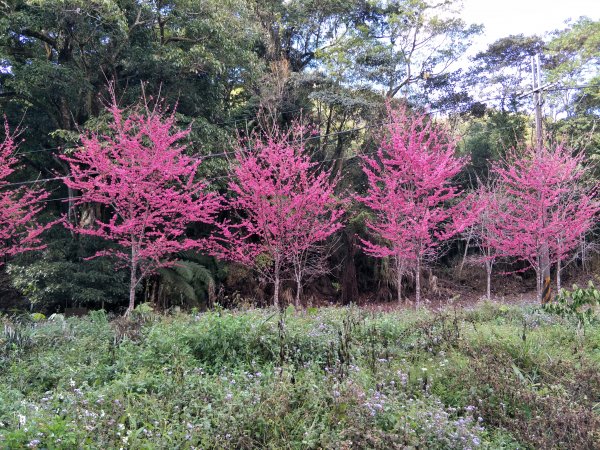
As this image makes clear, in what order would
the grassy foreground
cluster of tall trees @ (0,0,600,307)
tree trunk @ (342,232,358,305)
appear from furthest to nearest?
tree trunk @ (342,232,358,305) < cluster of tall trees @ (0,0,600,307) < the grassy foreground

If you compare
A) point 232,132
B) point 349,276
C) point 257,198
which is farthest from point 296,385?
point 349,276

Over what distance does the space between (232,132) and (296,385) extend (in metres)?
11.6

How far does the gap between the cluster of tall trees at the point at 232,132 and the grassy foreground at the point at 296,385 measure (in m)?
4.38

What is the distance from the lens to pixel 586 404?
11.5ft

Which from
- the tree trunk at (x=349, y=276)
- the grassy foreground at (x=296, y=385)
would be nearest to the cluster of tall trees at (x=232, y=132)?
the tree trunk at (x=349, y=276)

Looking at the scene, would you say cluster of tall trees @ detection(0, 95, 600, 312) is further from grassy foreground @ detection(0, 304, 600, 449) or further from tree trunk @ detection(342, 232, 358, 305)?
tree trunk @ detection(342, 232, 358, 305)

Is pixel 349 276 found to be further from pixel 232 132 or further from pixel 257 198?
pixel 257 198

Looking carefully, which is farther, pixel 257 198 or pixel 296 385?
pixel 257 198

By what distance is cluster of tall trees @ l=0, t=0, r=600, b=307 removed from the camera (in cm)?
1003

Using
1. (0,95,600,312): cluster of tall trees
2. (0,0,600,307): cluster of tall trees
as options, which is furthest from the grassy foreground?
(0,0,600,307): cluster of tall trees

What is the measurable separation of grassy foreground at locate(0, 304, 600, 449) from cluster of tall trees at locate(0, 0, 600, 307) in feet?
14.4

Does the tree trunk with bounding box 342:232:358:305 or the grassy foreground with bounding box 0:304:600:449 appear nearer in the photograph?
the grassy foreground with bounding box 0:304:600:449

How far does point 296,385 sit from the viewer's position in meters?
3.45

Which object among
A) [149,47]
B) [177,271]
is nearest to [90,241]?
[177,271]
